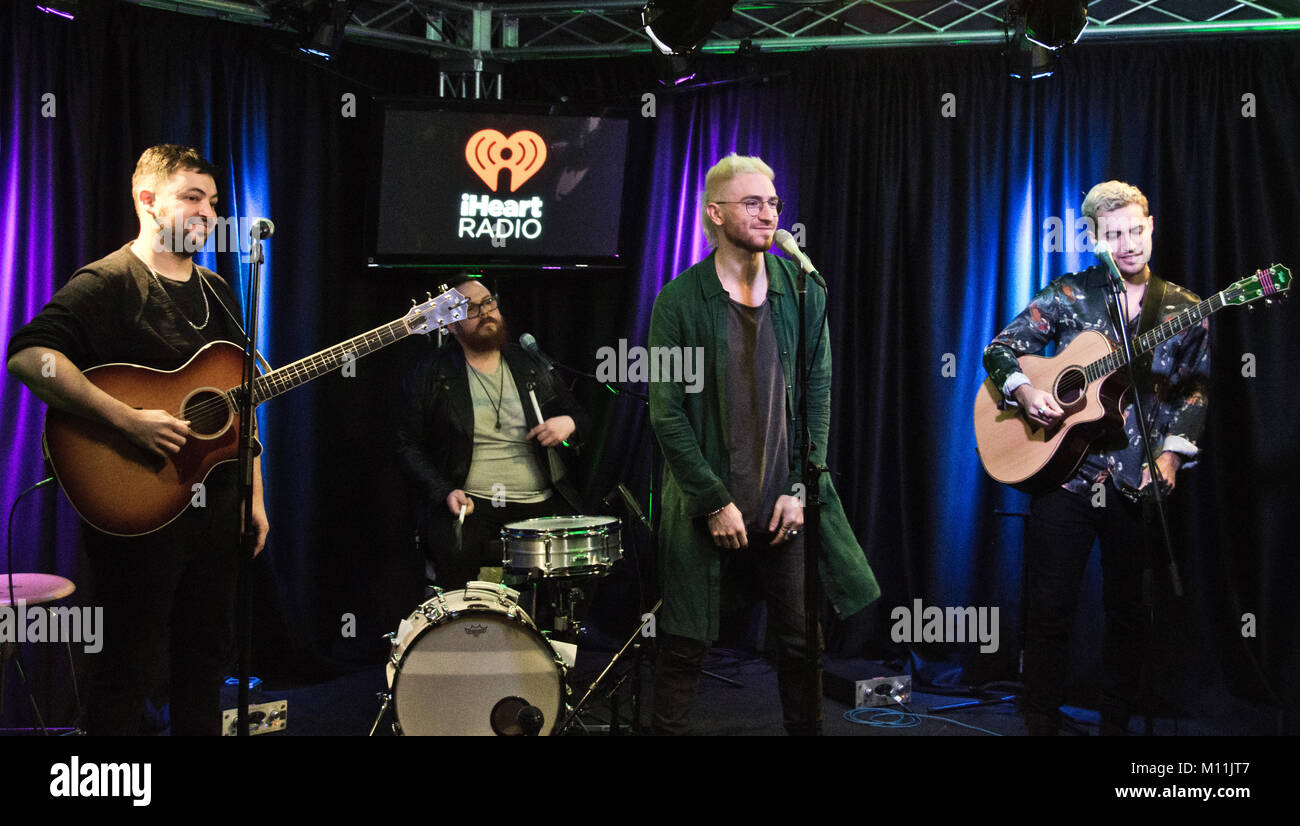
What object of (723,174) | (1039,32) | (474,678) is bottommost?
(474,678)

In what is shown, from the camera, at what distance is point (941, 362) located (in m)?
6.41

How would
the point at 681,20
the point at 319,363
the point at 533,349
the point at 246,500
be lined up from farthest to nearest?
the point at 533,349 → the point at 681,20 → the point at 319,363 → the point at 246,500

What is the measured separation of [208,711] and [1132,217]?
4.20m

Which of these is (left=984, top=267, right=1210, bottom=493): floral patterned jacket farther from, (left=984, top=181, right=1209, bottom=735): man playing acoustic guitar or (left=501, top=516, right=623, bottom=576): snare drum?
(left=501, top=516, right=623, bottom=576): snare drum

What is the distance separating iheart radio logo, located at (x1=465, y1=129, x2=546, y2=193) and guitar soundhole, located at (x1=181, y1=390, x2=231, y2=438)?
282 cm

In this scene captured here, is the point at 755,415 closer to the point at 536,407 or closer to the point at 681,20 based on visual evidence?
the point at 536,407

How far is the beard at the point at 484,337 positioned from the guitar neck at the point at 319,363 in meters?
1.41

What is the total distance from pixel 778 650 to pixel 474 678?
4.41ft

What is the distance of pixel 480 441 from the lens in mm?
5883

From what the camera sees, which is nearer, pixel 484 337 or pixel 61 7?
pixel 61 7

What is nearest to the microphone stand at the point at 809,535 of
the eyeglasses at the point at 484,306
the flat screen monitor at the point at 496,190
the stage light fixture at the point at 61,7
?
the eyeglasses at the point at 484,306

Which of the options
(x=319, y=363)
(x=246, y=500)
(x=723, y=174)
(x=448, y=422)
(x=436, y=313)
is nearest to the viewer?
(x=246, y=500)

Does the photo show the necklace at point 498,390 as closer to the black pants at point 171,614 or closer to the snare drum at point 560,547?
the snare drum at point 560,547

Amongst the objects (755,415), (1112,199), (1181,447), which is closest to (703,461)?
(755,415)
